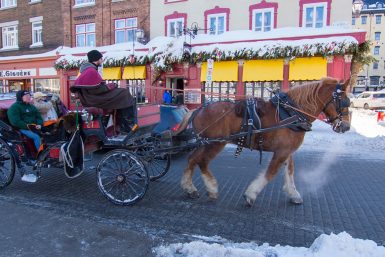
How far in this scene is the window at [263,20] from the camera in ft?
58.6

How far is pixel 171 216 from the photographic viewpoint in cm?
470

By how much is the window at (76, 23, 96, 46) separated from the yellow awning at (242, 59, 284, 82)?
10826 mm

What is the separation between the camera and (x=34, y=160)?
5945 millimetres

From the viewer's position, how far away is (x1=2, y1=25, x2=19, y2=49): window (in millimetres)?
25828

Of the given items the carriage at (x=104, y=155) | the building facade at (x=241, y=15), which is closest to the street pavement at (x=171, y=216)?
the carriage at (x=104, y=155)

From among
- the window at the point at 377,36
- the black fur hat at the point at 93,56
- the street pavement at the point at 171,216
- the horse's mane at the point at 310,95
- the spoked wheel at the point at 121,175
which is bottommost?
the street pavement at the point at 171,216

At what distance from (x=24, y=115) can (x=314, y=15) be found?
15137 mm

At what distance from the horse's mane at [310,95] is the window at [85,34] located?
64.9ft

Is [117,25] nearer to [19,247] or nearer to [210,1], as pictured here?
[210,1]

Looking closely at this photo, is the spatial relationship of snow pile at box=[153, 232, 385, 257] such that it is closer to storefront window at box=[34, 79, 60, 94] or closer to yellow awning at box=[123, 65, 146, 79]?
yellow awning at box=[123, 65, 146, 79]

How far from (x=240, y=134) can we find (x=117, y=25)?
60.9ft

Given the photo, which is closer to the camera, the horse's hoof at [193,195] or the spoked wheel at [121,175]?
the spoked wheel at [121,175]

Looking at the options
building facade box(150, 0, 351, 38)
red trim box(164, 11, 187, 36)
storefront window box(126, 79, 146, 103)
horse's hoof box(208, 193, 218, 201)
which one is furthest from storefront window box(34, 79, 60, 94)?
horse's hoof box(208, 193, 218, 201)

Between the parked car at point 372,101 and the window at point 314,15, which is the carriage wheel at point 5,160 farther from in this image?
the parked car at point 372,101
